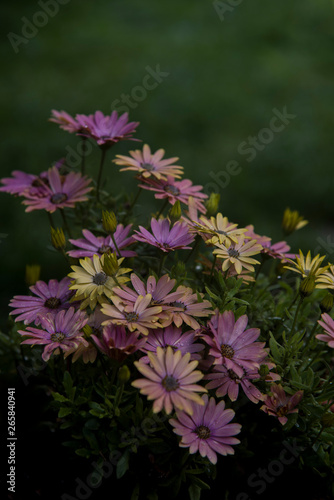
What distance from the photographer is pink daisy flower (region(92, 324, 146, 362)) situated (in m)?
0.95

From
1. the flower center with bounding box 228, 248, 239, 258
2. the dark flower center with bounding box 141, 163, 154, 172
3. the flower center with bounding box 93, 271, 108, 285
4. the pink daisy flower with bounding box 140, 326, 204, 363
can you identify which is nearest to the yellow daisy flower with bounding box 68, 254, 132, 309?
the flower center with bounding box 93, 271, 108, 285

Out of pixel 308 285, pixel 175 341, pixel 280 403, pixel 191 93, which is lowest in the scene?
pixel 191 93

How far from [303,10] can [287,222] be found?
13.1 feet

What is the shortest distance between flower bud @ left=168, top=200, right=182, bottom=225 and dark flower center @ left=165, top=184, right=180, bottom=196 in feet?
0.46

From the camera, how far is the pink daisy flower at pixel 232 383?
3.37 feet

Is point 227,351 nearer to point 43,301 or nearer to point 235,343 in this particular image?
point 235,343

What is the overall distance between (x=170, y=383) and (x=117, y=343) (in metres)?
0.13

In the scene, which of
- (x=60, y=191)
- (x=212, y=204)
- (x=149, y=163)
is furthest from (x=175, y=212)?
(x=60, y=191)

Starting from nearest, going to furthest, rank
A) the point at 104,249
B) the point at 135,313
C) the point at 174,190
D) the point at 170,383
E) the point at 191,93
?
the point at 170,383 < the point at 135,313 < the point at 104,249 < the point at 174,190 < the point at 191,93

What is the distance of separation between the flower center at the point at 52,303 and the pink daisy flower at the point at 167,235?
0.24 m

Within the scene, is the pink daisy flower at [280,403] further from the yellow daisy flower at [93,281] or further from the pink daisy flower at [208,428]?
the yellow daisy flower at [93,281]

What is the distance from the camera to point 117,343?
992 millimetres

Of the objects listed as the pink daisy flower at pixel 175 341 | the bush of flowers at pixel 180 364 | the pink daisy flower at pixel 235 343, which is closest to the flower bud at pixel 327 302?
the bush of flowers at pixel 180 364

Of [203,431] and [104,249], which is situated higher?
[104,249]
